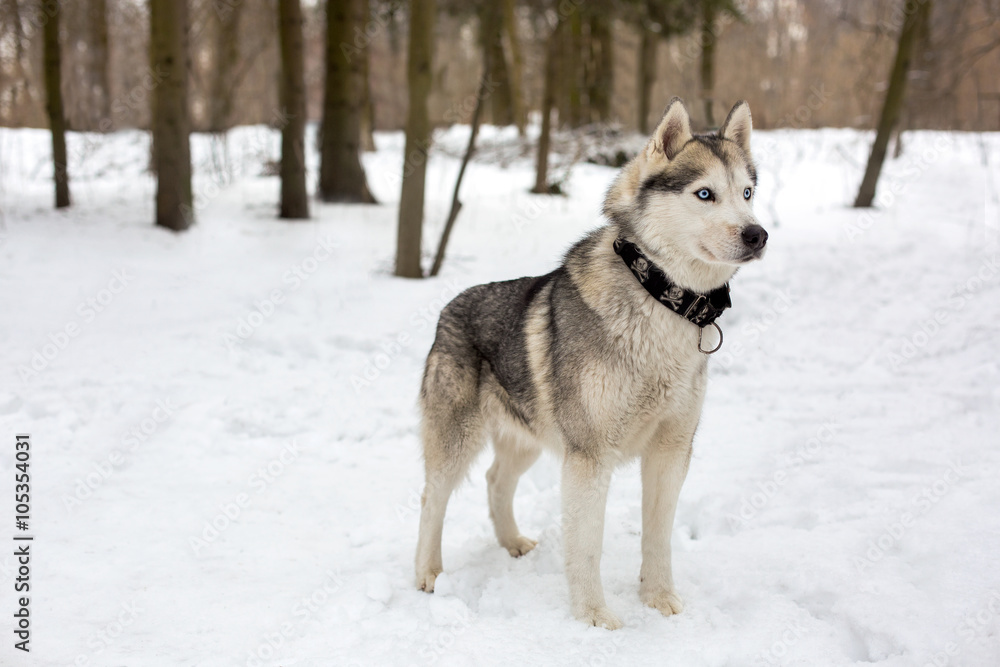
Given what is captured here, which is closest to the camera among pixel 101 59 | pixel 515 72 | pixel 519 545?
pixel 519 545

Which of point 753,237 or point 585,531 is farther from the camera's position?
point 585,531

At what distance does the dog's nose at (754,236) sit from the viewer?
257cm

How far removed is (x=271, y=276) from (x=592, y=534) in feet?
20.1

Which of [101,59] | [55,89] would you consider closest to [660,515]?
[55,89]

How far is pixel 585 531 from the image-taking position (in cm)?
302

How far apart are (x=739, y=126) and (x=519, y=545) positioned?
2.45m

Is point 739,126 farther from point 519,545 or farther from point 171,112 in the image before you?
point 171,112

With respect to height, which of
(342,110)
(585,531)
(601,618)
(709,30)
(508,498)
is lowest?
(601,618)

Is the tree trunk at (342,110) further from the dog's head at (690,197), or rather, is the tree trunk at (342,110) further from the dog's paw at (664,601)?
the dog's paw at (664,601)

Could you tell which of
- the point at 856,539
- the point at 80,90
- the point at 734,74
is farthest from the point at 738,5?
the point at 80,90

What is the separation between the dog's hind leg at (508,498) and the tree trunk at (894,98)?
8.77 metres

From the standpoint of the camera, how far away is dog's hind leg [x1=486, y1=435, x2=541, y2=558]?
375cm

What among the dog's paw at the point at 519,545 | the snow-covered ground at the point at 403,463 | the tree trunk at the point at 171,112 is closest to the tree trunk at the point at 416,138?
the snow-covered ground at the point at 403,463

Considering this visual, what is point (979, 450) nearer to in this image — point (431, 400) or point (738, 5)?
point (431, 400)
